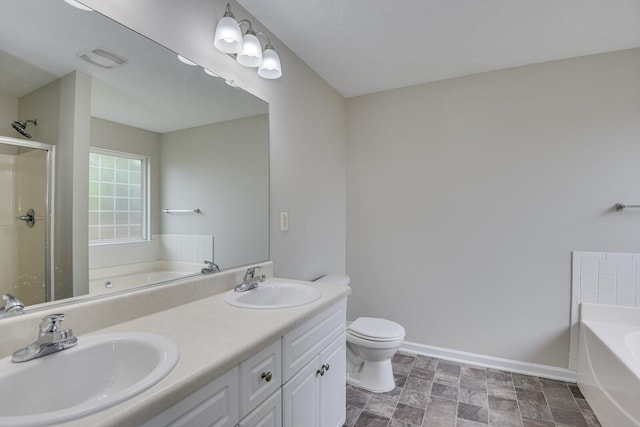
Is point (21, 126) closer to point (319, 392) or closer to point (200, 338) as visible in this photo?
point (200, 338)

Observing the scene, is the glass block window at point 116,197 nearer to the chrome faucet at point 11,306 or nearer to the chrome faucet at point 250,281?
the chrome faucet at point 11,306

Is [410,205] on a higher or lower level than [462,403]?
higher

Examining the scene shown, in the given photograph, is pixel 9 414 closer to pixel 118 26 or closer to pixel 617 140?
pixel 118 26

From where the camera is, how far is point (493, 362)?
2.38 meters

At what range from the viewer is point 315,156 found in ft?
7.88

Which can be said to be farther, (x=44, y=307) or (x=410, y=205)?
(x=410, y=205)

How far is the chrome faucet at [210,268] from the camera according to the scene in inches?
59.1

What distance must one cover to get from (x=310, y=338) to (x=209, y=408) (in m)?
0.57

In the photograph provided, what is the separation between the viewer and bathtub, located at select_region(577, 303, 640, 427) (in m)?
1.49

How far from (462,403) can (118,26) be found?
2719 millimetres

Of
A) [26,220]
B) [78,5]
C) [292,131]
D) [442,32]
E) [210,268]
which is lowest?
[210,268]

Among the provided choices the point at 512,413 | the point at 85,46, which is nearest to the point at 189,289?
the point at 85,46

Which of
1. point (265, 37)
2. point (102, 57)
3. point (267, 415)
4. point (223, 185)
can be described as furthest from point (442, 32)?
point (267, 415)

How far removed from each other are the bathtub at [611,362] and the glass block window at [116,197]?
2398 mm
